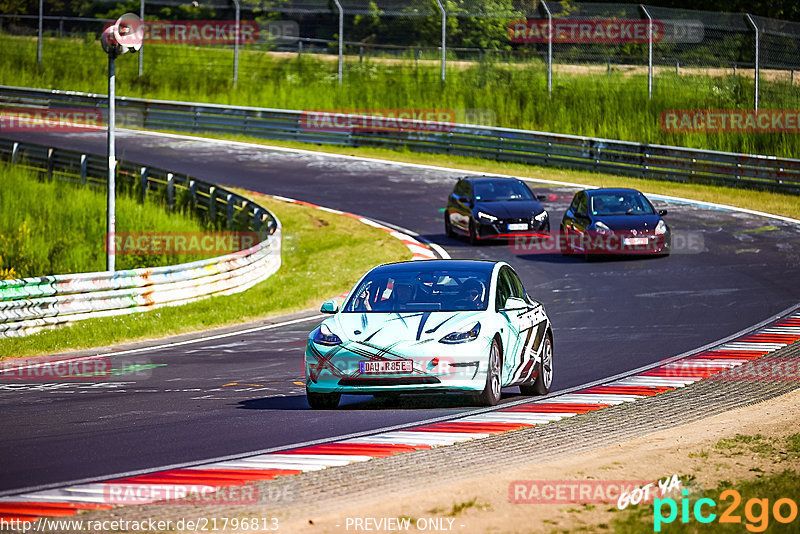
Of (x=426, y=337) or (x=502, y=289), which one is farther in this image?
(x=502, y=289)

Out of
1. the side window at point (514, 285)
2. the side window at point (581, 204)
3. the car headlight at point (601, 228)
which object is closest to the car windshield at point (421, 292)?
the side window at point (514, 285)

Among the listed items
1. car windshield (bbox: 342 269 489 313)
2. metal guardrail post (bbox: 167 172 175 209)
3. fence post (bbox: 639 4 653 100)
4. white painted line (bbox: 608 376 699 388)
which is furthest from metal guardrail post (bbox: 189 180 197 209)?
car windshield (bbox: 342 269 489 313)

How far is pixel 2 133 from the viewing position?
152ft

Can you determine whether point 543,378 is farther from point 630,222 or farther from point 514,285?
point 630,222

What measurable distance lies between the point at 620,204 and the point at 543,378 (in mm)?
14296

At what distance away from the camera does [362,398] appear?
43.2 feet

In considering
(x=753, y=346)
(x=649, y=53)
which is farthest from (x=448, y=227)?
(x=649, y=53)

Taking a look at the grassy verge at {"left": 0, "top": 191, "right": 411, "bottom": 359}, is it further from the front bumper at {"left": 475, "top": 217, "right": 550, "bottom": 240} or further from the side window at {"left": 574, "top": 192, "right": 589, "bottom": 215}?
the side window at {"left": 574, "top": 192, "right": 589, "bottom": 215}

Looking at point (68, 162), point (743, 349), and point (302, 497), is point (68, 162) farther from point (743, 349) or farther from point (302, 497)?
point (302, 497)

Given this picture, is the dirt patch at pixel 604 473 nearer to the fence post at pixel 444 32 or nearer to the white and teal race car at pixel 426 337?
the white and teal race car at pixel 426 337

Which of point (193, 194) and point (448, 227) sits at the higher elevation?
point (193, 194)

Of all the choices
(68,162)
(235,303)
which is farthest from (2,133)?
(235,303)

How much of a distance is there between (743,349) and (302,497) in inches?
380

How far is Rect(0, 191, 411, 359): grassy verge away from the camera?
62.2 ft
